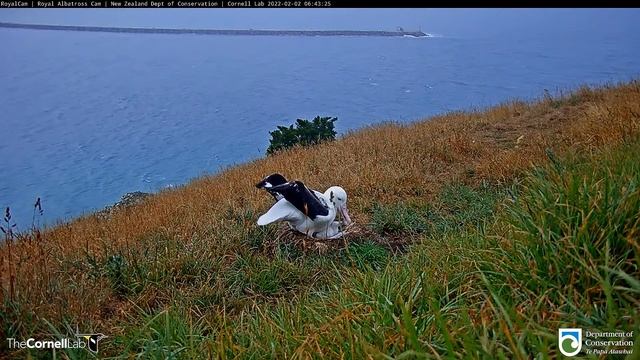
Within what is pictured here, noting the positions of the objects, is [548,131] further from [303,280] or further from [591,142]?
[303,280]

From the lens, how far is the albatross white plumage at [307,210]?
3.56 metres

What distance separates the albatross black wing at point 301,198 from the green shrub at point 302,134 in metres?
4.80

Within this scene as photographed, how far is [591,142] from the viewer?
4609 mm

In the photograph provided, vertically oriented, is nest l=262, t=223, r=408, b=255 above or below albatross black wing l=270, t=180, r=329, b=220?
below

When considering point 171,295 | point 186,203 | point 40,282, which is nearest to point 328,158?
point 186,203

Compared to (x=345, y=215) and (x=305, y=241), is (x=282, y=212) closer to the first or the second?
(x=305, y=241)

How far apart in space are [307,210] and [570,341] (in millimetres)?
2318

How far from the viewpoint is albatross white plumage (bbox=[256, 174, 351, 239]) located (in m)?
3.56

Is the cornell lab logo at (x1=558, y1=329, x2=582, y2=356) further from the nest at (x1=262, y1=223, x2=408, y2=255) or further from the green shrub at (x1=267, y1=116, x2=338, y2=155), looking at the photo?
the green shrub at (x1=267, y1=116, x2=338, y2=155)

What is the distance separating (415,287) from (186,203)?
11.0 ft

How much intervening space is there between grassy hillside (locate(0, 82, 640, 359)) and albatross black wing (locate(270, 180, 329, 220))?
28 centimetres

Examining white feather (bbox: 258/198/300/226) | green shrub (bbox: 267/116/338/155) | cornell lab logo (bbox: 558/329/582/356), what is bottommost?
green shrub (bbox: 267/116/338/155)

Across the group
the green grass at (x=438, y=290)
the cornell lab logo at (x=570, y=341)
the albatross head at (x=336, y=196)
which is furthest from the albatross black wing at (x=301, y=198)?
the cornell lab logo at (x=570, y=341)

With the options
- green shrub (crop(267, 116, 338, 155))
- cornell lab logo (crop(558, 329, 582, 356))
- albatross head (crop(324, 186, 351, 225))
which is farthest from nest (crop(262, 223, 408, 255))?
green shrub (crop(267, 116, 338, 155))
